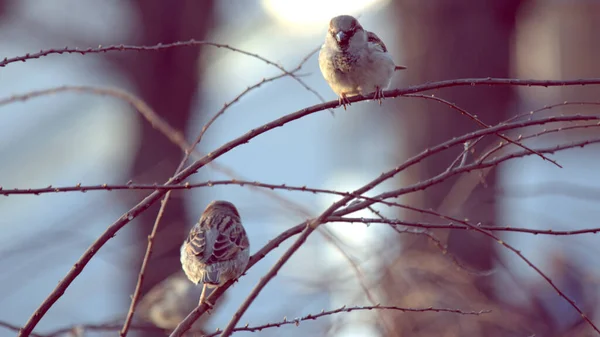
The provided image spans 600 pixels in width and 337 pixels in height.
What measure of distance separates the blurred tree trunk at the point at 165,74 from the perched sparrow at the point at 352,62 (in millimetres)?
4228

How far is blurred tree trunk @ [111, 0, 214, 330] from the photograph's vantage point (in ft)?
24.6

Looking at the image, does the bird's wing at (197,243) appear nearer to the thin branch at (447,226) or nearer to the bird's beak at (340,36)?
the bird's beak at (340,36)

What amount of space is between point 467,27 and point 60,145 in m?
3.94

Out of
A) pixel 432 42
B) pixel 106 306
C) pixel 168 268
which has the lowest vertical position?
pixel 168 268

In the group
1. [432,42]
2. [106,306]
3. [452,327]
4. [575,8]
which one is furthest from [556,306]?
[575,8]

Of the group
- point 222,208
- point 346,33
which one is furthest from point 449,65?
point 346,33

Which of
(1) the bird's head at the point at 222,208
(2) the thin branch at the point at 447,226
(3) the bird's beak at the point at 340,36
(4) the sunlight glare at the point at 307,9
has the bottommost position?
(2) the thin branch at the point at 447,226

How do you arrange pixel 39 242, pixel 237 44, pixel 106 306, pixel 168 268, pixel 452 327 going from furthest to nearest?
pixel 106 306, pixel 237 44, pixel 168 268, pixel 452 327, pixel 39 242

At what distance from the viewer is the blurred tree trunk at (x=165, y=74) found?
7500 millimetres

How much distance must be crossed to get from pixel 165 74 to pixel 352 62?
463 centimetres

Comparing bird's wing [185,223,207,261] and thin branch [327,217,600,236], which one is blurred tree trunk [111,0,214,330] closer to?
bird's wing [185,223,207,261]

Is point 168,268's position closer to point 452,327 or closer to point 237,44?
point 237,44

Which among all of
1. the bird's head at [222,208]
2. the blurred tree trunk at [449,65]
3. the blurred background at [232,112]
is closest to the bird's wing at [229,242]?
the bird's head at [222,208]

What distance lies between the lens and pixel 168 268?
655 centimetres
